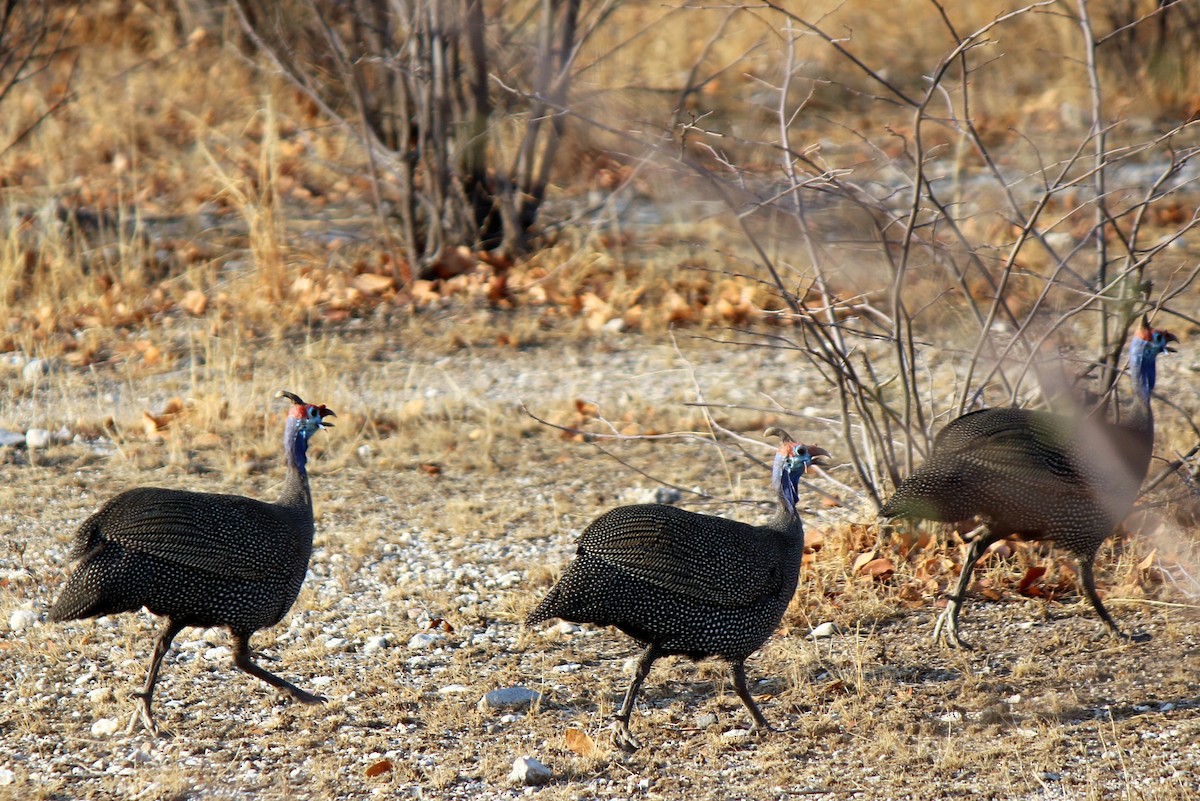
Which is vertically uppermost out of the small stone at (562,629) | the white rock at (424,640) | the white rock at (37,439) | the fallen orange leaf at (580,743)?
the fallen orange leaf at (580,743)

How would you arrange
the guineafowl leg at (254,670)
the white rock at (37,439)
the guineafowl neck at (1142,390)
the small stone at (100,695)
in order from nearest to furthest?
the guineafowl leg at (254,670), the small stone at (100,695), the guineafowl neck at (1142,390), the white rock at (37,439)

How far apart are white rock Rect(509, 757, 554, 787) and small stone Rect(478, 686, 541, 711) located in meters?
0.38

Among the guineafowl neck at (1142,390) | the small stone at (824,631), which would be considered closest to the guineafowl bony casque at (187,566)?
the small stone at (824,631)

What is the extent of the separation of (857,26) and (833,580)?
27.3 feet

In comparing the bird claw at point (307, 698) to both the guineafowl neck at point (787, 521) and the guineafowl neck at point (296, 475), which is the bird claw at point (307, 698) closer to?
the guineafowl neck at point (296, 475)

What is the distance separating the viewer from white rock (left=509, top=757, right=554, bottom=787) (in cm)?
338

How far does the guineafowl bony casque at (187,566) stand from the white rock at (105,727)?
7 centimetres

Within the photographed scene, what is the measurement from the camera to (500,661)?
411cm

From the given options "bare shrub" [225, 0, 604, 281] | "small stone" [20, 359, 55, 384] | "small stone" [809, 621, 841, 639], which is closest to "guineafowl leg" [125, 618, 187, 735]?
"small stone" [809, 621, 841, 639]

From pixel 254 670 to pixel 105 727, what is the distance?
416mm

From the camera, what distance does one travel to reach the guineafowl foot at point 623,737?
139 inches

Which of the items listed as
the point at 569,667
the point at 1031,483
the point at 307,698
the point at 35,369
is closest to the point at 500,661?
the point at 569,667

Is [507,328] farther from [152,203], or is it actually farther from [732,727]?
[732,727]

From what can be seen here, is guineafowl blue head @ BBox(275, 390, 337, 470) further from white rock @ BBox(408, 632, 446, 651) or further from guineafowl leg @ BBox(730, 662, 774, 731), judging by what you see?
guineafowl leg @ BBox(730, 662, 774, 731)
